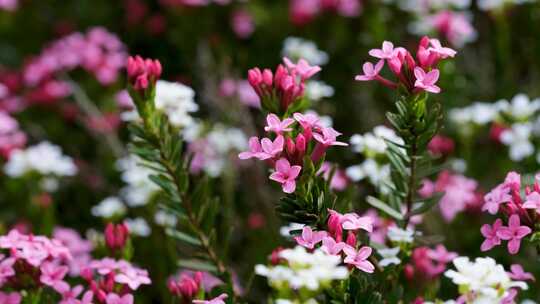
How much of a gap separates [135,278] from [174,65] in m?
2.43

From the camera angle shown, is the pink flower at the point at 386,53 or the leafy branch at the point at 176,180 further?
the leafy branch at the point at 176,180

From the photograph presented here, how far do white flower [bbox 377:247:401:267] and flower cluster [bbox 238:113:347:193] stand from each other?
1.12 feet

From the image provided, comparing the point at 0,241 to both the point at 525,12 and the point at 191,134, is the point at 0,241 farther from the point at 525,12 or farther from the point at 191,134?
the point at 525,12

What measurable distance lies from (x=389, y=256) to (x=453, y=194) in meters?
1.06

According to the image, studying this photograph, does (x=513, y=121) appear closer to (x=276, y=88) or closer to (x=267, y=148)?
(x=276, y=88)

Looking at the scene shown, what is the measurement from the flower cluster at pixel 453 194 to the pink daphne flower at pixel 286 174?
132 centimetres

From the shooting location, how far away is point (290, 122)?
1.74 meters

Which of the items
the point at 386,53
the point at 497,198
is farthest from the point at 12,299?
the point at 497,198

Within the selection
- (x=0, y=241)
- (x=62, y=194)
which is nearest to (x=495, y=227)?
(x=0, y=241)

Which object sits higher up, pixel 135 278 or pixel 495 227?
pixel 495 227

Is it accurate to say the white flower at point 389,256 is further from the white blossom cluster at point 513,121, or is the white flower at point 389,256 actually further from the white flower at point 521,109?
the white flower at point 521,109

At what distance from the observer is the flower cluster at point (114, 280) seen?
1.99 m

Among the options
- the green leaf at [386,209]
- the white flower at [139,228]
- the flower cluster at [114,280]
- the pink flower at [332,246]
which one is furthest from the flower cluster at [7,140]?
the pink flower at [332,246]

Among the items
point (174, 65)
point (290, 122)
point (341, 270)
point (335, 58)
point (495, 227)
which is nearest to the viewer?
point (341, 270)
